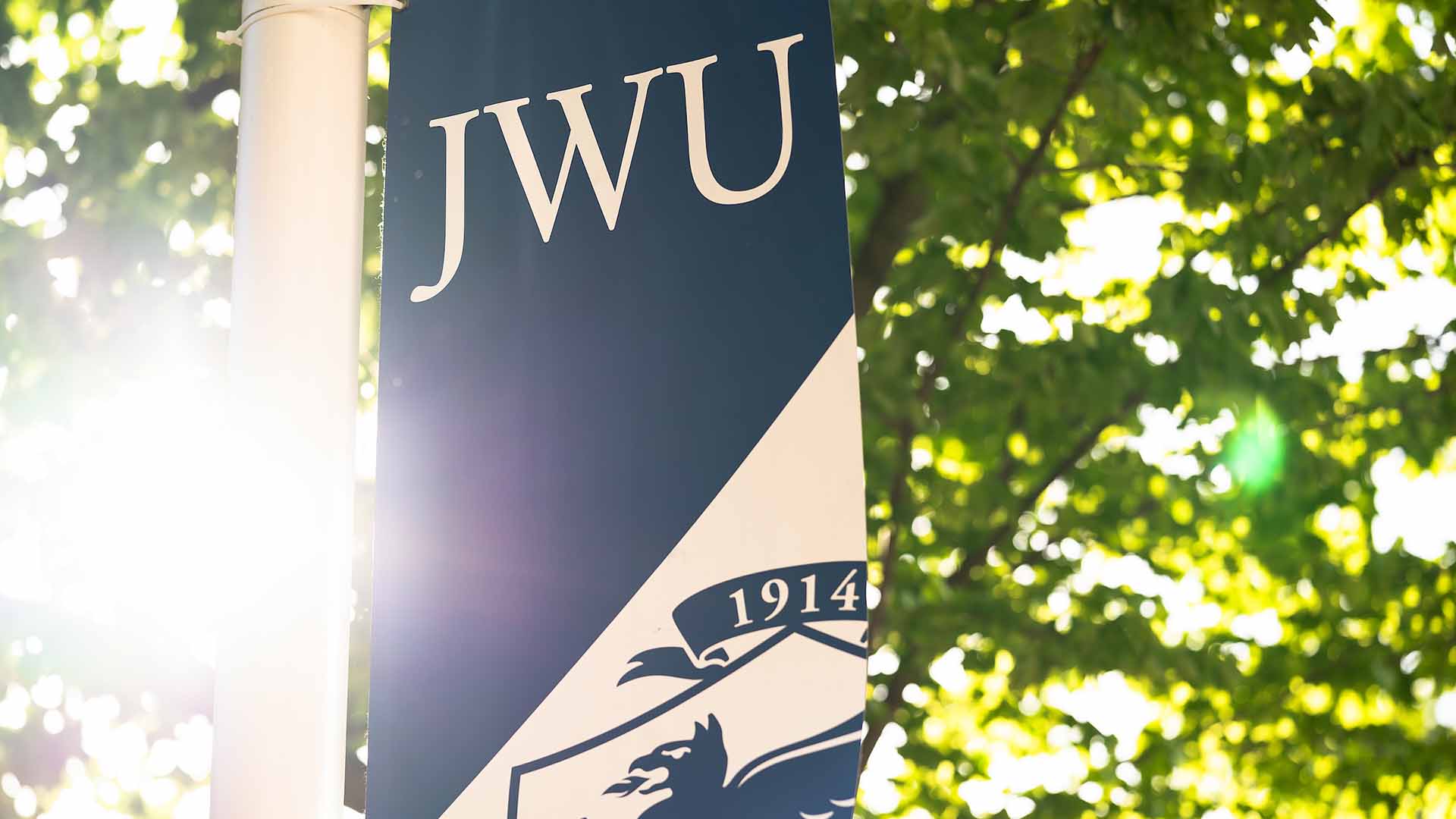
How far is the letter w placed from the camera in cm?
129

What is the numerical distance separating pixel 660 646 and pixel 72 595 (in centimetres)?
324

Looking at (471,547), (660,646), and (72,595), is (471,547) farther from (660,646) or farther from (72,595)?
(72,595)

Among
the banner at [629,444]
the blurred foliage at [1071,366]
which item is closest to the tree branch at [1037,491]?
the blurred foliage at [1071,366]

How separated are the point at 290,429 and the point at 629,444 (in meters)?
0.39

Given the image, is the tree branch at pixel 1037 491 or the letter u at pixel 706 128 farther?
the tree branch at pixel 1037 491

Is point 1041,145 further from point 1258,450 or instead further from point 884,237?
point 1258,450

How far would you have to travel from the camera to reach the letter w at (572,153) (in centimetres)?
129

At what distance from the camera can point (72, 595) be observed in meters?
3.75

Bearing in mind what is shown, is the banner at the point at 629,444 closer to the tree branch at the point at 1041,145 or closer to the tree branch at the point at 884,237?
the tree branch at the point at 1041,145

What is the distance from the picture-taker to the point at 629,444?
4.09ft

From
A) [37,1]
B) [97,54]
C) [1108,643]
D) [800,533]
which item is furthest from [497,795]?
[37,1]

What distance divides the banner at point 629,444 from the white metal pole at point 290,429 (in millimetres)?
88

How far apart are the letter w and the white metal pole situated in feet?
0.73

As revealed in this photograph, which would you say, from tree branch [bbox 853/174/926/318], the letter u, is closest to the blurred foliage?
tree branch [bbox 853/174/926/318]
